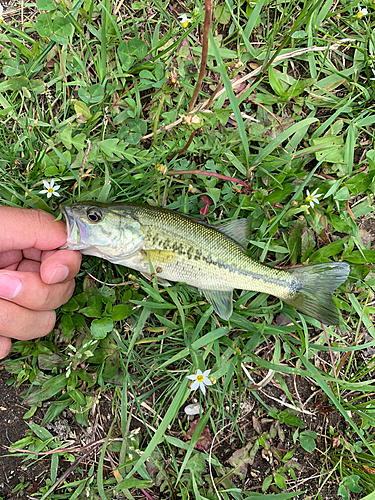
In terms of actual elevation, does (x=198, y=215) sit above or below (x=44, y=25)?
below

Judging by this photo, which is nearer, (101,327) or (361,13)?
(101,327)

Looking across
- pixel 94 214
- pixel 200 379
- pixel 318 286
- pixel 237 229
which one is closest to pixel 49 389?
pixel 200 379

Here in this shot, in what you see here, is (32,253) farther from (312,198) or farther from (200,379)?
(312,198)

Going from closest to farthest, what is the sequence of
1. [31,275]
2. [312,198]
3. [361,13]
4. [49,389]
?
[31,275], [49,389], [312,198], [361,13]

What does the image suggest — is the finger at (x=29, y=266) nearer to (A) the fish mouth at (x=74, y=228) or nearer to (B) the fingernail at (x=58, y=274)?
(B) the fingernail at (x=58, y=274)

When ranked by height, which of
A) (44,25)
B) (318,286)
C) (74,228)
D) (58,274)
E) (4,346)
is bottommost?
(4,346)

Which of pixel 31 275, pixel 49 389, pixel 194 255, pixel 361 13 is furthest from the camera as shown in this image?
pixel 361 13

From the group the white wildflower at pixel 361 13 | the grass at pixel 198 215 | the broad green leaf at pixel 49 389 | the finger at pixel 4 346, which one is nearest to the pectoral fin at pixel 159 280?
the grass at pixel 198 215

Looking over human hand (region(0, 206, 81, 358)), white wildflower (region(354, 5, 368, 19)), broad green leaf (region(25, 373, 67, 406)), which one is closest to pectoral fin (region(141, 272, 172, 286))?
human hand (region(0, 206, 81, 358))

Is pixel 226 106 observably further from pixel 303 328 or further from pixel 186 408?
pixel 186 408
